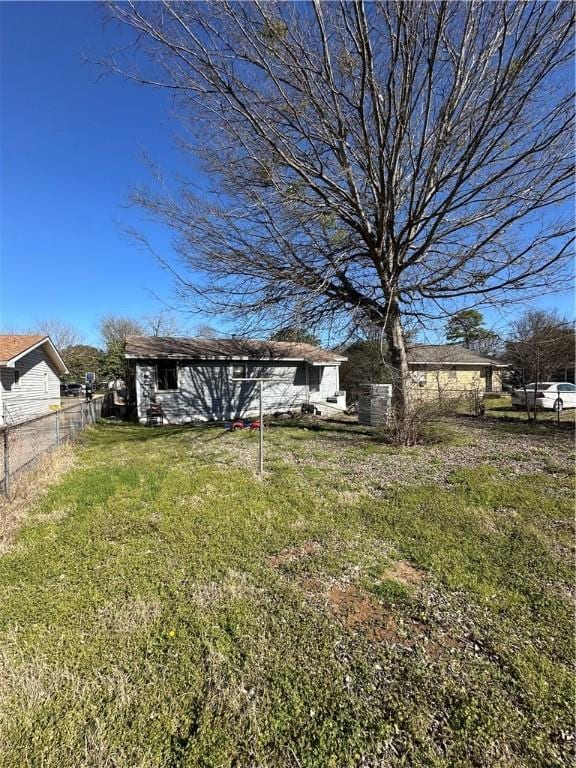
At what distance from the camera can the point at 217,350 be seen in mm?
15328

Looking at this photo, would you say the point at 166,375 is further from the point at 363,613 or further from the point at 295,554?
the point at 363,613

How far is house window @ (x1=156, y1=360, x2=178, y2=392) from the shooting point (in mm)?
13867

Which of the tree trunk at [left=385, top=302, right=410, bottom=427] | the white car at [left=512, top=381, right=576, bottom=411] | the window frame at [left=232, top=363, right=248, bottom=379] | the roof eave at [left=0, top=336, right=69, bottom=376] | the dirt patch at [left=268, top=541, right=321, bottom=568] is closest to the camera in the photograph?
the dirt patch at [left=268, top=541, right=321, bottom=568]

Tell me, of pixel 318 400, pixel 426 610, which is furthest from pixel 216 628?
pixel 318 400

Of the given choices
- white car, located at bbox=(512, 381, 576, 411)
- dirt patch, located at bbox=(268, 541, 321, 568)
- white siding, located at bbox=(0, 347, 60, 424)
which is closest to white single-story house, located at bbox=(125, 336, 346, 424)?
white siding, located at bbox=(0, 347, 60, 424)

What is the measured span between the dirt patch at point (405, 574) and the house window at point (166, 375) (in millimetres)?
12118

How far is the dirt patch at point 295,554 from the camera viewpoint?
345 cm

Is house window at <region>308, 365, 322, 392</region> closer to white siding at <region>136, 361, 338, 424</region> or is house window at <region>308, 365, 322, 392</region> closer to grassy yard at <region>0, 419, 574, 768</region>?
white siding at <region>136, 361, 338, 424</region>

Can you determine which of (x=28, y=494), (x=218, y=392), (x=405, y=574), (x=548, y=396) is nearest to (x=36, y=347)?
(x=218, y=392)

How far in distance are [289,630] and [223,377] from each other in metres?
13.0

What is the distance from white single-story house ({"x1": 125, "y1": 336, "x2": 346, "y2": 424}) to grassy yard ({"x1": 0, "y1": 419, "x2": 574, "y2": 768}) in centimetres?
834

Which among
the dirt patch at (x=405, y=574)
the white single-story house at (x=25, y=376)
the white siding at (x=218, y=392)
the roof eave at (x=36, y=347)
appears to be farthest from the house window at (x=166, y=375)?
the dirt patch at (x=405, y=574)

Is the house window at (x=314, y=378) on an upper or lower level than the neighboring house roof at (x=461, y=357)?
lower

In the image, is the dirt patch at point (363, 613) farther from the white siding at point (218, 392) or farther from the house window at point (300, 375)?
the house window at point (300, 375)
